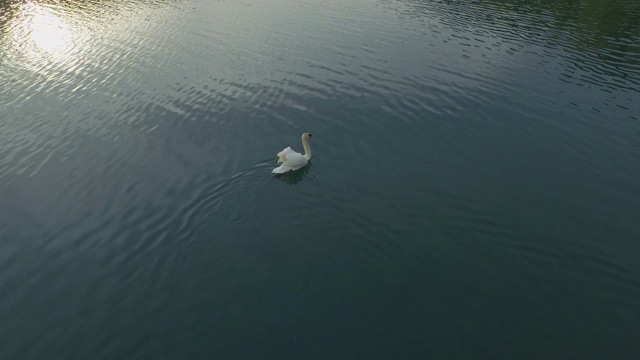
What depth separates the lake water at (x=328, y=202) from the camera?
17000mm

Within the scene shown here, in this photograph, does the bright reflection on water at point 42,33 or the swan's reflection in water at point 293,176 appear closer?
the swan's reflection in water at point 293,176

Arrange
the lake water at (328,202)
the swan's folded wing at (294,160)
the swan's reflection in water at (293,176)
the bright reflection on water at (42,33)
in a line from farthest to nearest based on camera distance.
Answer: the bright reflection on water at (42,33)
the swan's reflection in water at (293,176)
the swan's folded wing at (294,160)
the lake water at (328,202)

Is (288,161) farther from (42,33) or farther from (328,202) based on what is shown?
(42,33)

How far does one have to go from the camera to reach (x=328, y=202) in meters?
24.0

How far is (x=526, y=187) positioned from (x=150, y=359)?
72.9 ft

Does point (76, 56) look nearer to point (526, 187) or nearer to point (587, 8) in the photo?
point (526, 187)

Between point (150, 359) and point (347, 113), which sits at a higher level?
point (347, 113)

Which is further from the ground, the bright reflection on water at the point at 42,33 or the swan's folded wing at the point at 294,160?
the swan's folded wing at the point at 294,160

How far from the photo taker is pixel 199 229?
22.1 meters

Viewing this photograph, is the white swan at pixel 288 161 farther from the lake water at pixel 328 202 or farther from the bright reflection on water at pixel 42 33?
the bright reflection on water at pixel 42 33

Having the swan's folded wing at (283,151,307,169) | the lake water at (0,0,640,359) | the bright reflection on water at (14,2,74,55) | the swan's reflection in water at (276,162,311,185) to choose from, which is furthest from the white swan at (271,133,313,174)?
the bright reflection on water at (14,2,74,55)

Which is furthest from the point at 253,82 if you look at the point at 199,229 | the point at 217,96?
the point at 199,229

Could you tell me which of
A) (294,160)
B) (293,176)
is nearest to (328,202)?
(293,176)

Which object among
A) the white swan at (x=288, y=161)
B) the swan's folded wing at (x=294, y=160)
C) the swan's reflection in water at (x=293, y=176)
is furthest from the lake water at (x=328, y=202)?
the swan's folded wing at (x=294, y=160)
